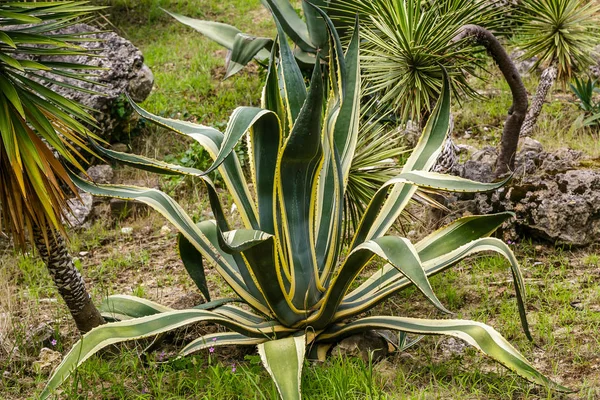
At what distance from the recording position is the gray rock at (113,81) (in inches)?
214

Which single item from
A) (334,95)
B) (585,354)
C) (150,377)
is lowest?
(150,377)

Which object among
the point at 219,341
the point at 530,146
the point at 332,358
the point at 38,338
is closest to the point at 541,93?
the point at 530,146

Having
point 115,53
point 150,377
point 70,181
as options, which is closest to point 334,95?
point 70,181

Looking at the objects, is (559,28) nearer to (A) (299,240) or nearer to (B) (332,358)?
(A) (299,240)

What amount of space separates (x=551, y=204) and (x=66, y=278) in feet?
7.93

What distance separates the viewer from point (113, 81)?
18.4ft

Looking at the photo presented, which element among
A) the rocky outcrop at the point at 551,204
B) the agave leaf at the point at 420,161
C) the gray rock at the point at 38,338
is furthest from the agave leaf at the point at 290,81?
the gray rock at the point at 38,338

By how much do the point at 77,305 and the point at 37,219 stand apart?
41cm

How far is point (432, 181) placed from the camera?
9.07 ft

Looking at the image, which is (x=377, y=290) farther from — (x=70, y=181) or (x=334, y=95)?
(x=70, y=181)

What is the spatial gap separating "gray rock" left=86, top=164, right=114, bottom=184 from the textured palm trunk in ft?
7.50

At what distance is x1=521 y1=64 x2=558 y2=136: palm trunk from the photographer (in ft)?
15.8

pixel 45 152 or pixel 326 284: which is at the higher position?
pixel 45 152

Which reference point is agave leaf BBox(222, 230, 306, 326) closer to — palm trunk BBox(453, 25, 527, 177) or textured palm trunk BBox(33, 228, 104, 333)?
textured palm trunk BBox(33, 228, 104, 333)
